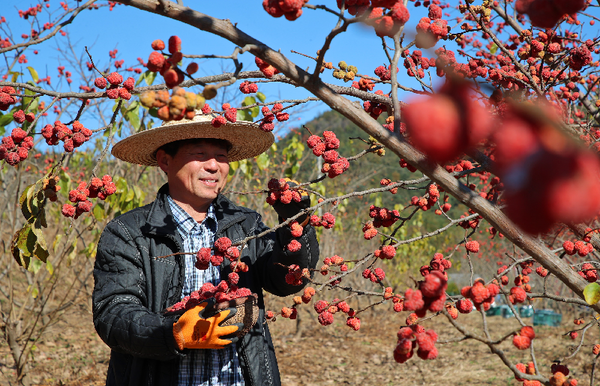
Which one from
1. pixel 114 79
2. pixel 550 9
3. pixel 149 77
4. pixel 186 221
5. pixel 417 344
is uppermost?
pixel 149 77

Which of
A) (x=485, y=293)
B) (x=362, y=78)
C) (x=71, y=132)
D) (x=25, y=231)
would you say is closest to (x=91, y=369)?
(x=25, y=231)

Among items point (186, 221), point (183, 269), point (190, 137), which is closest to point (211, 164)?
point (190, 137)

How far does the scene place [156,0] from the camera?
2.34ft

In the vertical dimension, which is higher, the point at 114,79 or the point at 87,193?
the point at 114,79

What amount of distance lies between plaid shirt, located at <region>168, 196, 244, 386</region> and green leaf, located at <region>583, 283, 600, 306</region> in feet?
4.90

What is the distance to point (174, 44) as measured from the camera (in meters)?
0.83

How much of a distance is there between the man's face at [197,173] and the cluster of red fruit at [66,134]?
0.54m

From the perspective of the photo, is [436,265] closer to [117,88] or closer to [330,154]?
[330,154]

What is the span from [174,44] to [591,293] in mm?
987

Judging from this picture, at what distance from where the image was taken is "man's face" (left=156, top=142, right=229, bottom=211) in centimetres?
221

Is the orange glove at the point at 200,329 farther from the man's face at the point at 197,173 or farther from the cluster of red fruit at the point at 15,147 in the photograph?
the cluster of red fruit at the point at 15,147

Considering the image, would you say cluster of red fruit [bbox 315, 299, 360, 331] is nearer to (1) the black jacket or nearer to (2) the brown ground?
(1) the black jacket

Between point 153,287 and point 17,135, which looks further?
point 153,287

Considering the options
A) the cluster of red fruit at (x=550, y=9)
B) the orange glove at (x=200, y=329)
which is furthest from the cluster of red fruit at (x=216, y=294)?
the cluster of red fruit at (x=550, y=9)
